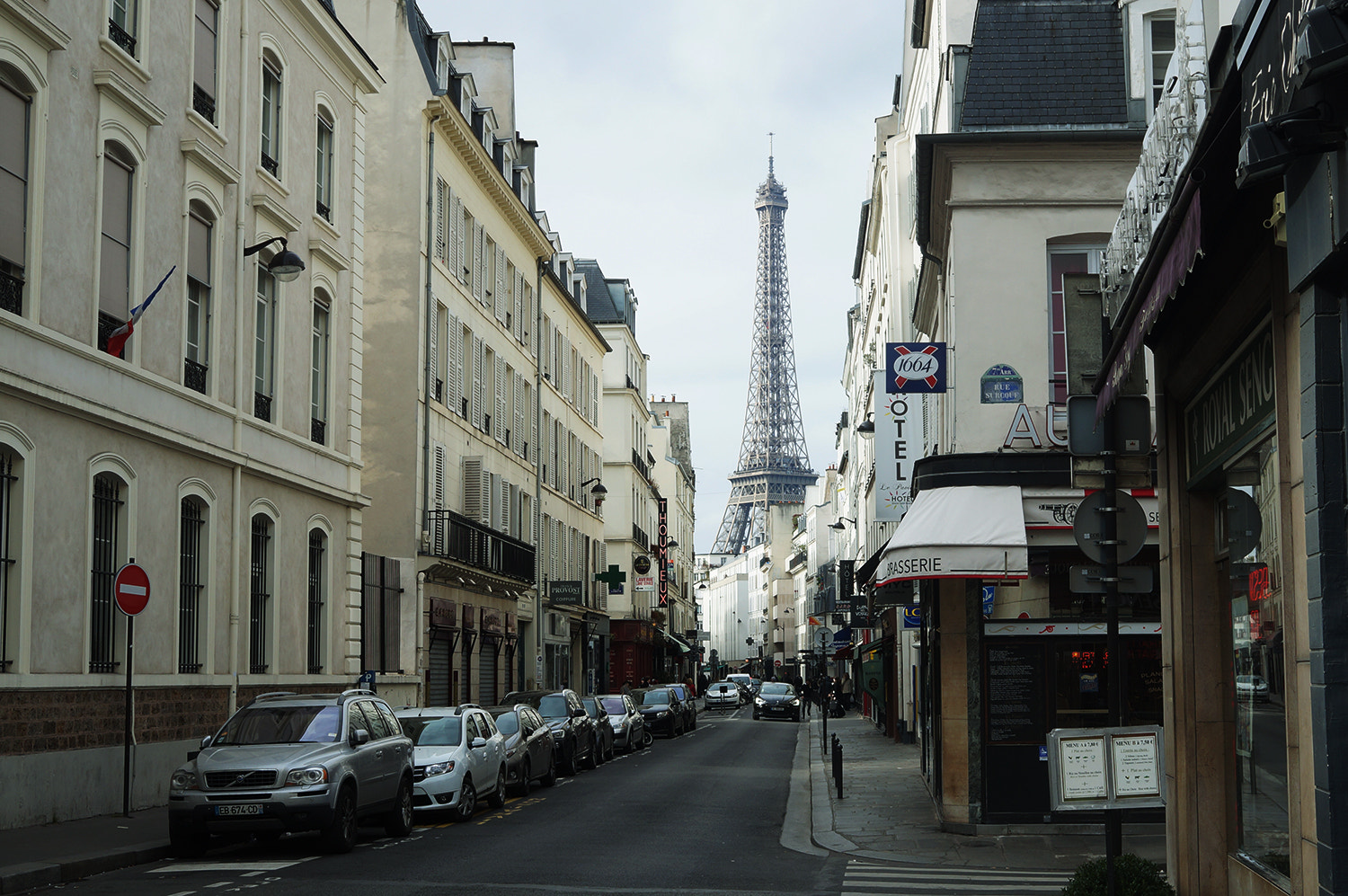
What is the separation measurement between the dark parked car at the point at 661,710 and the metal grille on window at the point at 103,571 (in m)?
25.9

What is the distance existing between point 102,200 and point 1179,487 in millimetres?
13361

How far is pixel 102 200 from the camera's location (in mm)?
18281

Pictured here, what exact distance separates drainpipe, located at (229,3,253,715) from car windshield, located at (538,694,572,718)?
8.01 metres

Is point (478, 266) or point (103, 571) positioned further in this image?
point (478, 266)

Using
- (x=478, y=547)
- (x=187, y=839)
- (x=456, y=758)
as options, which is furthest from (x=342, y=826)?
(x=478, y=547)

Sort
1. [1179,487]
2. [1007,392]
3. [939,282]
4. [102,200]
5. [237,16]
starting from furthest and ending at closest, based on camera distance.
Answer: [237,16] → [939,282] → [102,200] → [1007,392] → [1179,487]

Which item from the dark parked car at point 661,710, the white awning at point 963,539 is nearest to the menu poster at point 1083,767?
the white awning at point 963,539

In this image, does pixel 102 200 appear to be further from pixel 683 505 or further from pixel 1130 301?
pixel 683 505

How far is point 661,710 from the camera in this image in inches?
1742

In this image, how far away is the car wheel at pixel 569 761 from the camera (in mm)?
27219

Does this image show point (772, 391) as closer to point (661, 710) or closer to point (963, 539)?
point (661, 710)

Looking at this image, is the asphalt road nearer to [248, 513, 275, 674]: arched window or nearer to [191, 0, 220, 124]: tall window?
[248, 513, 275, 674]: arched window

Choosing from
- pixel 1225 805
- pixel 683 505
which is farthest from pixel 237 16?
pixel 683 505

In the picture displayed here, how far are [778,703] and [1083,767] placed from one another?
51.7 meters
